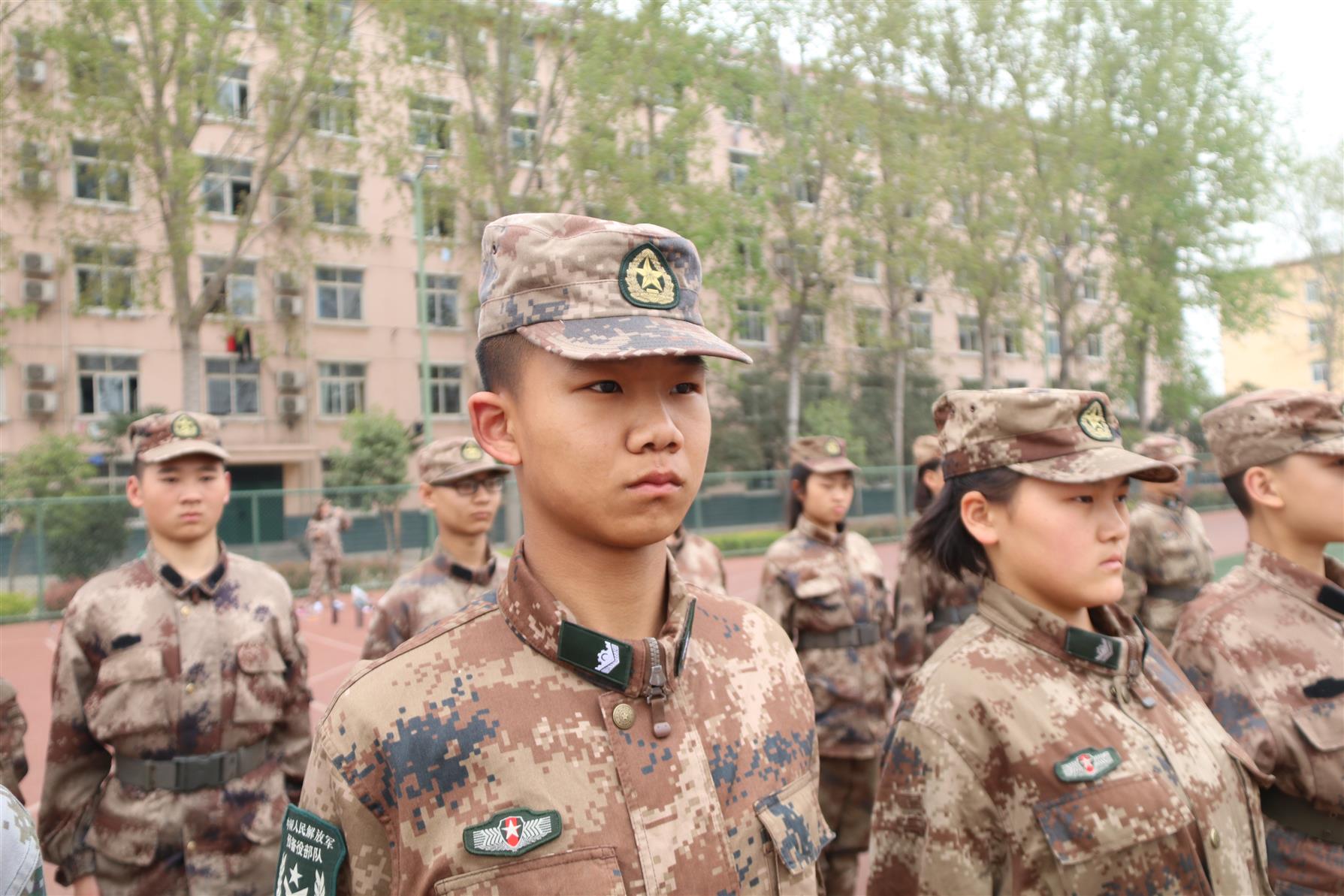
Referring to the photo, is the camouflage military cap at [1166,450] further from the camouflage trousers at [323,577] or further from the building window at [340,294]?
the building window at [340,294]

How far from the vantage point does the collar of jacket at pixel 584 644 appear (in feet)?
5.25

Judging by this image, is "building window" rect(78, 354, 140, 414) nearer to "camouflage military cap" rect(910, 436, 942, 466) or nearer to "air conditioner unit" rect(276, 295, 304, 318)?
"air conditioner unit" rect(276, 295, 304, 318)

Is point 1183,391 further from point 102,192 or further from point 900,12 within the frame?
point 102,192

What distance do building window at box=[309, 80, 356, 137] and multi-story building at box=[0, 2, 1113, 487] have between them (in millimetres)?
47

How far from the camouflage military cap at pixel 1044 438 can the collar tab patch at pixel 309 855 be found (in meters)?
1.67

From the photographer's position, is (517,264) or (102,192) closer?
(517,264)

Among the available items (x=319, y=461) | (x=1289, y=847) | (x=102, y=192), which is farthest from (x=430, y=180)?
(x=1289, y=847)

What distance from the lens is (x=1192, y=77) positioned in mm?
24922

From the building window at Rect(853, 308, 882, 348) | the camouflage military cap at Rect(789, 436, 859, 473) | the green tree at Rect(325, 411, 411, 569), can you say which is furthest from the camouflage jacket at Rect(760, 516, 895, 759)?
the building window at Rect(853, 308, 882, 348)

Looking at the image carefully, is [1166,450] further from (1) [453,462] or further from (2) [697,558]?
(1) [453,462]

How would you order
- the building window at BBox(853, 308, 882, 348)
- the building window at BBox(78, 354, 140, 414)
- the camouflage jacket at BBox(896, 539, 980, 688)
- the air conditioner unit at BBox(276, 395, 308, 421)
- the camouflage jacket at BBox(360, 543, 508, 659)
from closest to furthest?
the camouflage jacket at BBox(360, 543, 508, 659), the camouflage jacket at BBox(896, 539, 980, 688), the building window at BBox(78, 354, 140, 414), the air conditioner unit at BBox(276, 395, 308, 421), the building window at BBox(853, 308, 882, 348)

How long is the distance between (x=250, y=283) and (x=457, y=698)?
27.8 m

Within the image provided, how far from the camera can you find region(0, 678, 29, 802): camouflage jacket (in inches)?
113

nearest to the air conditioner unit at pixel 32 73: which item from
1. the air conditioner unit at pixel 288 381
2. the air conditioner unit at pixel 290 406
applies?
the air conditioner unit at pixel 288 381
